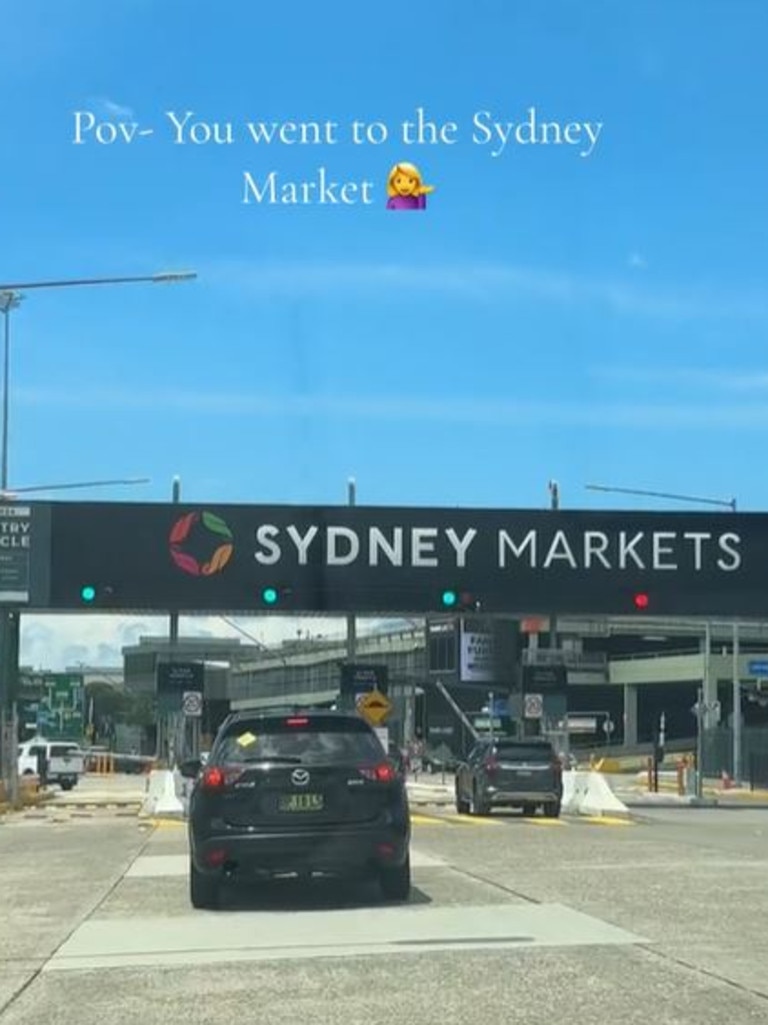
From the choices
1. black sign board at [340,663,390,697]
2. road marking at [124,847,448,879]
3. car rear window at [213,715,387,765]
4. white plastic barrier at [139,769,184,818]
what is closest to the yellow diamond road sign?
black sign board at [340,663,390,697]

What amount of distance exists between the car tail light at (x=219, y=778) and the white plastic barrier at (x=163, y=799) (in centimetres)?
1888

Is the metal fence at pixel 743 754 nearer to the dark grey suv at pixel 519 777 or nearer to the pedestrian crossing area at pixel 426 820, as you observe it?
the dark grey suv at pixel 519 777

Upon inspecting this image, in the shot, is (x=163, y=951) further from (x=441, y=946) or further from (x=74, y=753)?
(x=74, y=753)

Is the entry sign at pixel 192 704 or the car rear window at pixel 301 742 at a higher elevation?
the car rear window at pixel 301 742

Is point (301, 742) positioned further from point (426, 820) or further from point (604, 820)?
point (604, 820)

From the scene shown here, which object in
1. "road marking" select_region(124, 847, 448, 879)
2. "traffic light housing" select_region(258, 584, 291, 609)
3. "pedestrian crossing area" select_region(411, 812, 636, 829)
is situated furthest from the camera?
"traffic light housing" select_region(258, 584, 291, 609)

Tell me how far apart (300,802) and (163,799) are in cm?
2104

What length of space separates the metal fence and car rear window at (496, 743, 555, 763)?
21.4 m

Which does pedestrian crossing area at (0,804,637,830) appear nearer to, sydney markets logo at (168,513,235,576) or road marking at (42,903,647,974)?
sydney markets logo at (168,513,235,576)

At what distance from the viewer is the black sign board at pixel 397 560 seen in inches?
1315

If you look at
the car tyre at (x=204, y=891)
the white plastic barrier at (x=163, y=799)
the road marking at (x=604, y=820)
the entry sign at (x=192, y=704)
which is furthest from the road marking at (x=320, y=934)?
the entry sign at (x=192, y=704)

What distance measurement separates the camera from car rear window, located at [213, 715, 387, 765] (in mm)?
12891

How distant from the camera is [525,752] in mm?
29844

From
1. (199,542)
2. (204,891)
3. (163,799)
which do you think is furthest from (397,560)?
(204,891)
